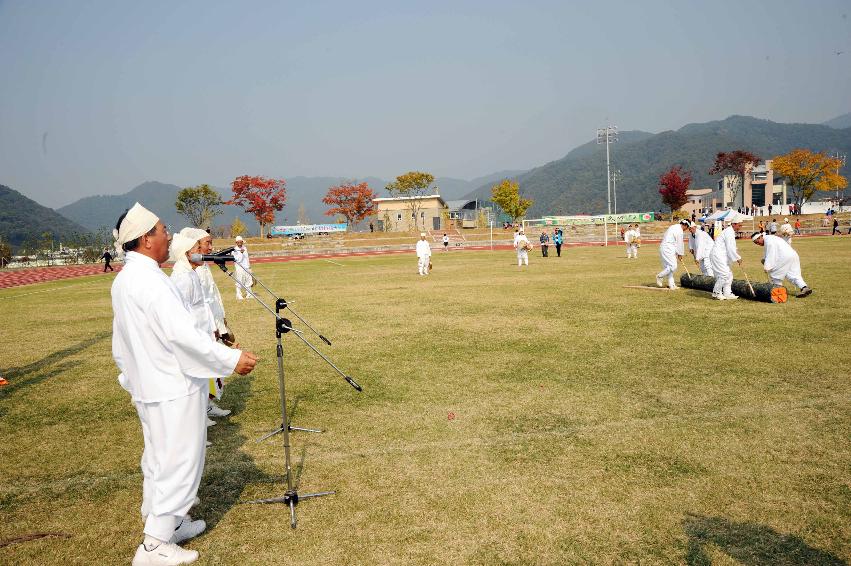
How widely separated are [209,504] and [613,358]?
602 centimetres

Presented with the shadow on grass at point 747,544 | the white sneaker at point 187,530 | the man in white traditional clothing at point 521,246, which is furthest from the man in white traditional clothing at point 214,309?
the man in white traditional clothing at point 521,246

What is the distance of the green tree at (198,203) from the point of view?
2793 inches

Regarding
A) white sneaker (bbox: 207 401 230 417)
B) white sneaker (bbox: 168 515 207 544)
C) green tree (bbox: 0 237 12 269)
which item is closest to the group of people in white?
white sneaker (bbox: 207 401 230 417)

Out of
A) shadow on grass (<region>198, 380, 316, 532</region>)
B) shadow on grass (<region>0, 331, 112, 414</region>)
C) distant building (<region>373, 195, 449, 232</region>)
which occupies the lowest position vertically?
shadow on grass (<region>198, 380, 316, 532</region>)

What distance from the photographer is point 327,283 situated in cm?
2255

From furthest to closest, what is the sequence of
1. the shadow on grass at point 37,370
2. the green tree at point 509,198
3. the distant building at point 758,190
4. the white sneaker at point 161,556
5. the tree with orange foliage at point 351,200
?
the distant building at point 758,190 < the green tree at point 509,198 < the tree with orange foliage at point 351,200 < the shadow on grass at point 37,370 < the white sneaker at point 161,556

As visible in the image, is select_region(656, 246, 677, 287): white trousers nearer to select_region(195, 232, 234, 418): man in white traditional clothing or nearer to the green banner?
select_region(195, 232, 234, 418): man in white traditional clothing

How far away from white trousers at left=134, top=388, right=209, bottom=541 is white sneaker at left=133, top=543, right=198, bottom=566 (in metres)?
0.07

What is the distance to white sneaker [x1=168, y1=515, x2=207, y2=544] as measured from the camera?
3883mm

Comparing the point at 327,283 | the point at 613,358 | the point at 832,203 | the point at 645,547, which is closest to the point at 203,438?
the point at 645,547

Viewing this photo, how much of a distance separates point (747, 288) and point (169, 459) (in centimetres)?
1360

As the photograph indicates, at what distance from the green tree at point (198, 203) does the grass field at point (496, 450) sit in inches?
2563

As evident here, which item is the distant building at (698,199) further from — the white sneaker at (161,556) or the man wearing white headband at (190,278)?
the white sneaker at (161,556)

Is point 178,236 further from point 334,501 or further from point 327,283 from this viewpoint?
point 327,283
